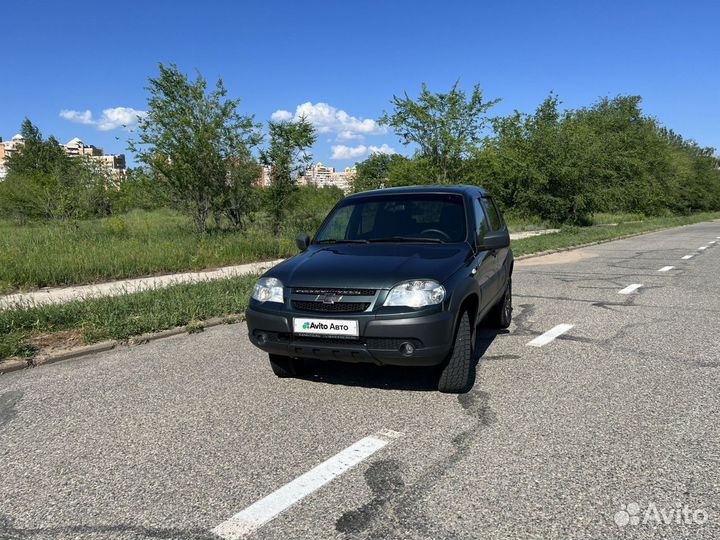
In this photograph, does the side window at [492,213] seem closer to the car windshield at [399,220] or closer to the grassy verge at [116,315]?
the car windshield at [399,220]

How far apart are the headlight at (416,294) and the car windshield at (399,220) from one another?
3.32ft

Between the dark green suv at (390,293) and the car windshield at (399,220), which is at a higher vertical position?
the car windshield at (399,220)

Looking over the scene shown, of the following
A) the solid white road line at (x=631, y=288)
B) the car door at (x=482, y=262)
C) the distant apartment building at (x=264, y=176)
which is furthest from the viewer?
the distant apartment building at (x=264, y=176)

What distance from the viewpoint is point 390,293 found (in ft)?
12.5

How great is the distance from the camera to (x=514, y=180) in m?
28.0

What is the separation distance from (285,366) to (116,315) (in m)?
3.16

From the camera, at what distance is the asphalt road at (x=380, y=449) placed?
102 inches

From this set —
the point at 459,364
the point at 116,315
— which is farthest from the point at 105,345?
the point at 459,364

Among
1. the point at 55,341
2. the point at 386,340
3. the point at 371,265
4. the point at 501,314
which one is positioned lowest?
the point at 55,341

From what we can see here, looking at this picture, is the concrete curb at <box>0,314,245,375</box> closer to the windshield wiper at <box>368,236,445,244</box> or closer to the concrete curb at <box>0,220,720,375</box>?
the concrete curb at <box>0,220,720,375</box>

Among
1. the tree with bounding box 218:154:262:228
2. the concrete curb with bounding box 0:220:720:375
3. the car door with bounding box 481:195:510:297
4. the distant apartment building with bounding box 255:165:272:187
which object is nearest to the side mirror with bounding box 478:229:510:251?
the car door with bounding box 481:195:510:297

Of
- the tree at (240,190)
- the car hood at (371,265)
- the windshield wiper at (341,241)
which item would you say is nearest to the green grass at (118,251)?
the tree at (240,190)

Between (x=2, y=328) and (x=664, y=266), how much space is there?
13885 millimetres

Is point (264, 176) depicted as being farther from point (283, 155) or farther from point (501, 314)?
point (501, 314)
